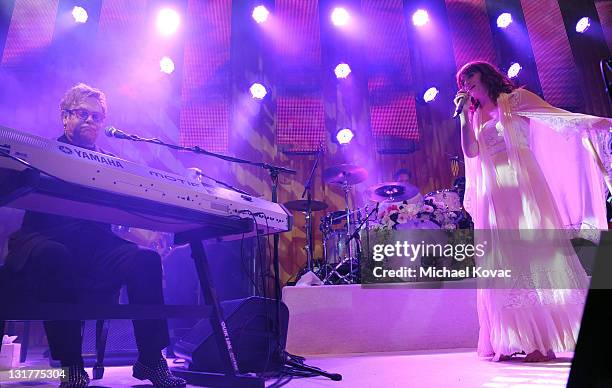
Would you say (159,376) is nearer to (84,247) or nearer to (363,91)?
(84,247)

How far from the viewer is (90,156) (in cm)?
144

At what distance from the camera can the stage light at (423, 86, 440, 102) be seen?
250 inches

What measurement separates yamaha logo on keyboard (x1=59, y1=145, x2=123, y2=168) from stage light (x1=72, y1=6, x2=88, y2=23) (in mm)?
4736

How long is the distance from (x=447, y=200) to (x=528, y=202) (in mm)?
2711

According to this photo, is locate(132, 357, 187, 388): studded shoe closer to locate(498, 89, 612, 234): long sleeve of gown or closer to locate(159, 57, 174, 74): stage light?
locate(498, 89, 612, 234): long sleeve of gown

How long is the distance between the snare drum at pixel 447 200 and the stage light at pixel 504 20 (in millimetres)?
2991

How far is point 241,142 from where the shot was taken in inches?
240

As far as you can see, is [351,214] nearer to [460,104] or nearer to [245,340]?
[460,104]

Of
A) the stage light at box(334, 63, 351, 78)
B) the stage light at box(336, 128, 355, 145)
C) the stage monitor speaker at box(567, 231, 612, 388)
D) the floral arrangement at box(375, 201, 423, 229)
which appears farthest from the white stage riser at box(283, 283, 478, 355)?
the stage light at box(334, 63, 351, 78)

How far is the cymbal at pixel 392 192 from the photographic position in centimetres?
505

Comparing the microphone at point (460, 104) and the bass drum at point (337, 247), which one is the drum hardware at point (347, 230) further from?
the microphone at point (460, 104)

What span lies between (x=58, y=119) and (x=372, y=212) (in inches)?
150

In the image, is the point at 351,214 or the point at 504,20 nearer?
the point at 351,214

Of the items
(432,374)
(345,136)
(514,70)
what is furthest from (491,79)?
(514,70)
